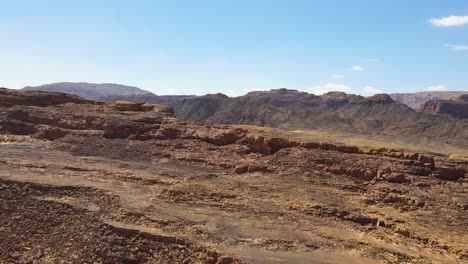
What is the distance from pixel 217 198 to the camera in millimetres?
16625

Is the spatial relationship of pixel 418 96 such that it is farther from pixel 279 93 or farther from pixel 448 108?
pixel 279 93

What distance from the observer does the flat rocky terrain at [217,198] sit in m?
13.5

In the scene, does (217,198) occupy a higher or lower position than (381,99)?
lower

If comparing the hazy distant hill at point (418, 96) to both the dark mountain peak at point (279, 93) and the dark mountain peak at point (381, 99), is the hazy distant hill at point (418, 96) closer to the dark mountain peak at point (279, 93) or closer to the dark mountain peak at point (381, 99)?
the dark mountain peak at point (279, 93)

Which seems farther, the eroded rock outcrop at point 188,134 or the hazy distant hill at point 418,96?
the hazy distant hill at point 418,96

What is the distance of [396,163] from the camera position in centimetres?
1823

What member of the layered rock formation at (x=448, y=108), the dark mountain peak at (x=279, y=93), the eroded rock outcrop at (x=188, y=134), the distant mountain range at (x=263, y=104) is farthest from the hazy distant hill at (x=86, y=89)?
the eroded rock outcrop at (x=188, y=134)

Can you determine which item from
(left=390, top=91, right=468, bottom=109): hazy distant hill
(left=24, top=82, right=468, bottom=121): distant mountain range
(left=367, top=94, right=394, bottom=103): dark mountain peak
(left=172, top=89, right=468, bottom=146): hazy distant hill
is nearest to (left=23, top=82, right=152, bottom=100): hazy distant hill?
(left=24, top=82, right=468, bottom=121): distant mountain range

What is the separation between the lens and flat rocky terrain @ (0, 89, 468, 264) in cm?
1353

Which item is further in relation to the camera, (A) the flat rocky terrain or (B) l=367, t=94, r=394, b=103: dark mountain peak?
(B) l=367, t=94, r=394, b=103: dark mountain peak

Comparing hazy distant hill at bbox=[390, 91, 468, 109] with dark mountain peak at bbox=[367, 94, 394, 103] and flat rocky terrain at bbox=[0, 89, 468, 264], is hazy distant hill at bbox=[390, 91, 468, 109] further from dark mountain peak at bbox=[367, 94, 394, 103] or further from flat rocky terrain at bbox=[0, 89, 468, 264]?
flat rocky terrain at bbox=[0, 89, 468, 264]

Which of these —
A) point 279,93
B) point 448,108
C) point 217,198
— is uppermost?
point 279,93

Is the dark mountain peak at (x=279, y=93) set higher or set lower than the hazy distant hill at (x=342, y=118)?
higher

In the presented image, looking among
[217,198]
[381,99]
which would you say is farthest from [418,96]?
[217,198]
